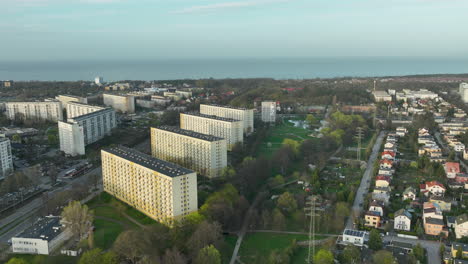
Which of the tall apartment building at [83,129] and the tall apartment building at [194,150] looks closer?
the tall apartment building at [194,150]

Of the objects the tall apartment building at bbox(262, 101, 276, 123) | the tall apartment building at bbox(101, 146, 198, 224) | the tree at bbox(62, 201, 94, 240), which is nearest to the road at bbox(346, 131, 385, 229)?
the tall apartment building at bbox(101, 146, 198, 224)

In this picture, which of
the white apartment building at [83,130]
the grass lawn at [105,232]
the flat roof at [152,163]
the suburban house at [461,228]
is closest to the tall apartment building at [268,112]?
the white apartment building at [83,130]

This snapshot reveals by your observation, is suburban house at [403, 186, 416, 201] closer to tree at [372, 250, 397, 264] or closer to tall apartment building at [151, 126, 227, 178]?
tree at [372, 250, 397, 264]

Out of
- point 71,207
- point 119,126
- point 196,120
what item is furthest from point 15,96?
point 71,207

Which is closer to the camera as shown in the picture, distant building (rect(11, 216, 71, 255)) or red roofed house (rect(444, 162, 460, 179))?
distant building (rect(11, 216, 71, 255))

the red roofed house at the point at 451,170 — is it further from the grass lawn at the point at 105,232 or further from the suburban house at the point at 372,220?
the grass lawn at the point at 105,232

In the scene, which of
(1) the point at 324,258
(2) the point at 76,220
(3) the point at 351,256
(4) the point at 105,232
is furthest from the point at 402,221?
(2) the point at 76,220
